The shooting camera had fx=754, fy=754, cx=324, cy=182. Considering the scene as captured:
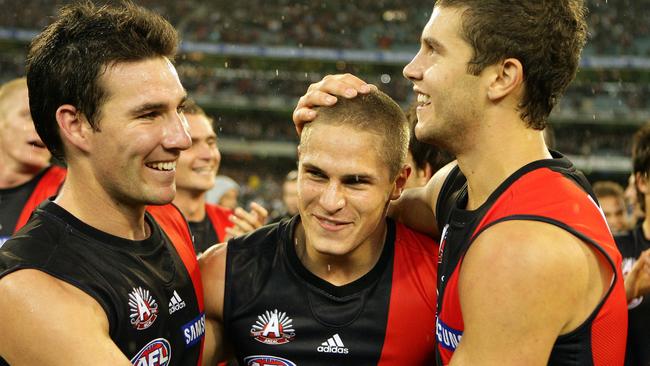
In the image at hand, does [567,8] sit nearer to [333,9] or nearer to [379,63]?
[379,63]

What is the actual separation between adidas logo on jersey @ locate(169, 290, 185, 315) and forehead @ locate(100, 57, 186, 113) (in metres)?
0.71

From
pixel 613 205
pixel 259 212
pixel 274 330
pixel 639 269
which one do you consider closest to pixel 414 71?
pixel 274 330

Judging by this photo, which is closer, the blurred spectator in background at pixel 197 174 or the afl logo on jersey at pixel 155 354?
the afl logo on jersey at pixel 155 354

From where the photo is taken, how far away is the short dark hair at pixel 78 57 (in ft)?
8.47

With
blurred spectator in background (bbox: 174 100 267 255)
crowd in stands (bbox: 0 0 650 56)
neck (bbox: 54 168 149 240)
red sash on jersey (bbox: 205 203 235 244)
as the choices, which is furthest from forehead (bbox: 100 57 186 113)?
crowd in stands (bbox: 0 0 650 56)

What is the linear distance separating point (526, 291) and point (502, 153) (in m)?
0.57

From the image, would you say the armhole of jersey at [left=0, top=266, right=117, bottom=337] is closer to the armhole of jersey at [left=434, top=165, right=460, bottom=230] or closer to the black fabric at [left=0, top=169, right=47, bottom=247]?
the armhole of jersey at [left=434, top=165, right=460, bottom=230]

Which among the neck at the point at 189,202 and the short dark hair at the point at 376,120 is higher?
the short dark hair at the point at 376,120

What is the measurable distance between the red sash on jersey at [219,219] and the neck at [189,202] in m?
0.18

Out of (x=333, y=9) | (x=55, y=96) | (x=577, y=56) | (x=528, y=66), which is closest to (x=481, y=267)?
(x=528, y=66)

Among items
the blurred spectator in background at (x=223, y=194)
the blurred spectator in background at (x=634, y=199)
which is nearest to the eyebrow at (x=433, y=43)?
the blurred spectator in background at (x=634, y=199)

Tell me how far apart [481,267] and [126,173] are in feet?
4.17

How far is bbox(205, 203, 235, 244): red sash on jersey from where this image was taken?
19.2 ft

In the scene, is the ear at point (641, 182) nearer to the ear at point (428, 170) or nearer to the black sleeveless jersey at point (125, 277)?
the ear at point (428, 170)
